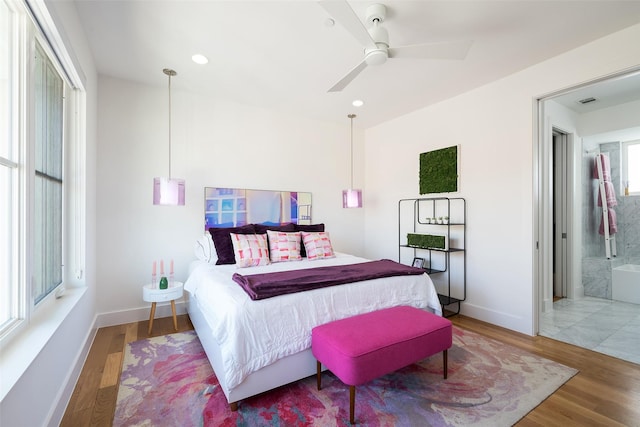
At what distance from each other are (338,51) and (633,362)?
3.59m

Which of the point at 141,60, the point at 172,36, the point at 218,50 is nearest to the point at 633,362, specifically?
the point at 218,50

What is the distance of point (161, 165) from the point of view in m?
3.37

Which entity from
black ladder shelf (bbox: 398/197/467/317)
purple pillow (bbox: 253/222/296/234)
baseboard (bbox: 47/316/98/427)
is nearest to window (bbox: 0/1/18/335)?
baseboard (bbox: 47/316/98/427)

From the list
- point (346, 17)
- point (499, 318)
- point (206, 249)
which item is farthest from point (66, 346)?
point (499, 318)

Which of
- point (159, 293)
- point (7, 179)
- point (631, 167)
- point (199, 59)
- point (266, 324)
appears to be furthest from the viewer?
point (631, 167)

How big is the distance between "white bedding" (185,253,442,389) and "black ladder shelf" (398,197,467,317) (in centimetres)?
105

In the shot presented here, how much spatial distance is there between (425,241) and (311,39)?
8.62 feet

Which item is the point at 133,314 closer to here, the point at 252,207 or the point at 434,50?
the point at 252,207

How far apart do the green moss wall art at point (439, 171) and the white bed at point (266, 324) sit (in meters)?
1.74

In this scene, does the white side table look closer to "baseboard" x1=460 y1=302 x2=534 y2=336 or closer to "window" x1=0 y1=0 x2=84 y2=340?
"window" x1=0 y1=0 x2=84 y2=340

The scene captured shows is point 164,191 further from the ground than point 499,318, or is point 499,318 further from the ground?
point 164,191

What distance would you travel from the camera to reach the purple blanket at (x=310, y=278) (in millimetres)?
2014

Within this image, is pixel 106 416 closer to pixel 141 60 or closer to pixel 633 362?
pixel 141 60

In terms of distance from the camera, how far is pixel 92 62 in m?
2.75
